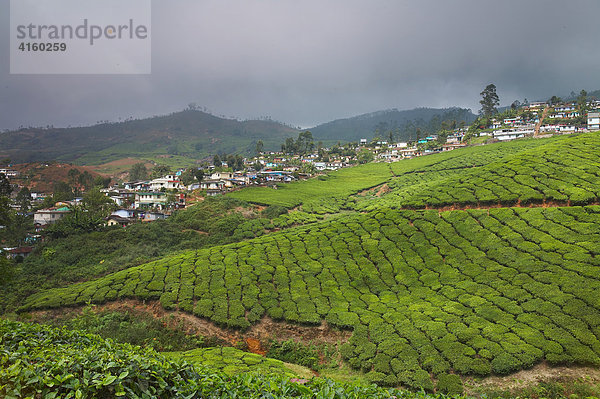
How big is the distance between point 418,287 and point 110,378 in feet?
60.8

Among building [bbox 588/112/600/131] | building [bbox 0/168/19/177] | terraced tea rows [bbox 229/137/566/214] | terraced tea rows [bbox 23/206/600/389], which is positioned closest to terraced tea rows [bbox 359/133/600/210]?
terraced tea rows [bbox 23/206/600/389]

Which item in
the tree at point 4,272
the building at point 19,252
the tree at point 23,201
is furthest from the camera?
the tree at point 23,201

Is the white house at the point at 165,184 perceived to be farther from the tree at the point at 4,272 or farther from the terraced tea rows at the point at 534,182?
the terraced tea rows at the point at 534,182

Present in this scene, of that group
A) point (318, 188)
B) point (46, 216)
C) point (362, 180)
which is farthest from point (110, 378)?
point (362, 180)

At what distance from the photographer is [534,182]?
26.8 metres

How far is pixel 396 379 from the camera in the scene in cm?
1331

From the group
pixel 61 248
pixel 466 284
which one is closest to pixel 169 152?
pixel 61 248

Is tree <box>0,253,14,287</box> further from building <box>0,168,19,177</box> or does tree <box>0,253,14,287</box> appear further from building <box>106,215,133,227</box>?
building <box>0,168,19,177</box>

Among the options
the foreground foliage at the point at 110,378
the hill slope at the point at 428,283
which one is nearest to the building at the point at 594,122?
the hill slope at the point at 428,283

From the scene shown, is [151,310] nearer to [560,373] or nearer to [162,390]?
[162,390]

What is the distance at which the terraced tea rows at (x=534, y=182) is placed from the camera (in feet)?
80.2

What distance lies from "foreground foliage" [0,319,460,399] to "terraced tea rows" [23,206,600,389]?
9.48 metres

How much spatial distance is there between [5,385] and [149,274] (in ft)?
68.7

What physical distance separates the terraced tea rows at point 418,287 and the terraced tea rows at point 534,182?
2089 mm
